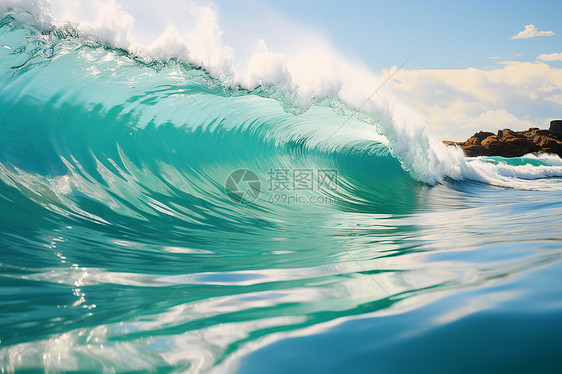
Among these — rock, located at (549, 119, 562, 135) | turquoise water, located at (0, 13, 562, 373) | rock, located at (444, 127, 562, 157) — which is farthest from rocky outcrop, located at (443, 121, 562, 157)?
turquoise water, located at (0, 13, 562, 373)

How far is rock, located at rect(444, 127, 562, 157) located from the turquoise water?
29998 millimetres

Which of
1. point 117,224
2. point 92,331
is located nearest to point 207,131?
point 117,224

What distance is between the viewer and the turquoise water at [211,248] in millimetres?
1073

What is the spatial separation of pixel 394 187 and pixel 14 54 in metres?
5.94

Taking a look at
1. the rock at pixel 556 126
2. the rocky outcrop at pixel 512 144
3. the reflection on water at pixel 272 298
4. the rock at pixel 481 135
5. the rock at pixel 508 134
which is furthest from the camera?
the rock at pixel 556 126

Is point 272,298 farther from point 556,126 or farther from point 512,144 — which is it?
point 556,126

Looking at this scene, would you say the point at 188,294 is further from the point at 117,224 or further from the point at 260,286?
the point at 117,224

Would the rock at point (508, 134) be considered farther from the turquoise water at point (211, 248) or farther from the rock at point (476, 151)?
the turquoise water at point (211, 248)

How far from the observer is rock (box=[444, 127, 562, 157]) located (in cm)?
3209

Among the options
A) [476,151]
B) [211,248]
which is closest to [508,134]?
[476,151]

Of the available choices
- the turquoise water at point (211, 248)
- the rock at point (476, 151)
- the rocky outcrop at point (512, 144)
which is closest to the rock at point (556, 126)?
the rocky outcrop at point (512, 144)

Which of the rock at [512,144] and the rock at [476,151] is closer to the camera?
the rock at [512,144]

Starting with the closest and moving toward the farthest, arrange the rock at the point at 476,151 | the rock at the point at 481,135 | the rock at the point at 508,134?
the rock at the point at 476,151 → the rock at the point at 508,134 → the rock at the point at 481,135

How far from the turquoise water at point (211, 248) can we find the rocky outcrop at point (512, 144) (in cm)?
3000
